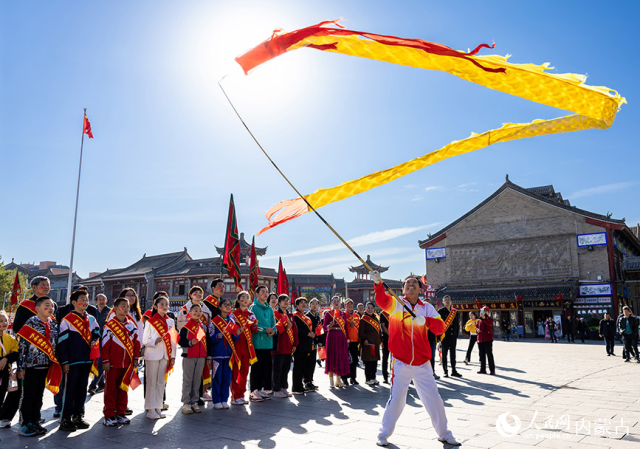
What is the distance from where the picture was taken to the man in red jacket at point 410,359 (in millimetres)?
4570

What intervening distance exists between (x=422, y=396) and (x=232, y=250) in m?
8.76

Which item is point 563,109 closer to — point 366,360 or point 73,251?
point 366,360

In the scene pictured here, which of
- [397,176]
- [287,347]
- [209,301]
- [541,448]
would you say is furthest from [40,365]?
[541,448]

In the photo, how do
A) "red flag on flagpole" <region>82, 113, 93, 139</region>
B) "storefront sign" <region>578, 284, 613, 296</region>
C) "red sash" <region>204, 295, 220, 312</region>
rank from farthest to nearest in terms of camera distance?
"storefront sign" <region>578, 284, 613, 296</region>
"red flag on flagpole" <region>82, 113, 93, 139</region>
"red sash" <region>204, 295, 220, 312</region>

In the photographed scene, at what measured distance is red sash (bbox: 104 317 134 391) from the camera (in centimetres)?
590

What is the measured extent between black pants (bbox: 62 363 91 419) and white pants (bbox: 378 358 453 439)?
3.85 meters

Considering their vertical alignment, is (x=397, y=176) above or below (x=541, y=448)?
above

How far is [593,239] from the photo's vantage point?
96.2ft

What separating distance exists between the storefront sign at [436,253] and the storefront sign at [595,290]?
10.1m

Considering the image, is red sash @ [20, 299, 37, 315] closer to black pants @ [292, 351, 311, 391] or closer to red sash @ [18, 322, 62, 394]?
red sash @ [18, 322, 62, 394]

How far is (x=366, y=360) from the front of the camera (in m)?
9.33

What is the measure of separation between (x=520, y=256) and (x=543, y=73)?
30.0m

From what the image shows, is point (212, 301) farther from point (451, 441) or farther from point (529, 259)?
point (529, 259)


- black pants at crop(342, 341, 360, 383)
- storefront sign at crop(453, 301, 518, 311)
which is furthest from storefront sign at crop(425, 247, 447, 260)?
black pants at crop(342, 341, 360, 383)
